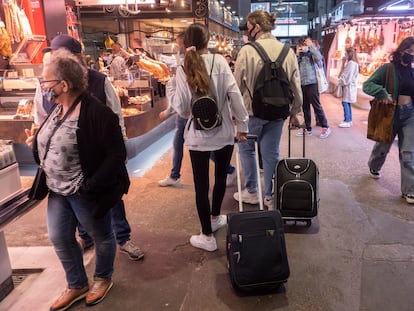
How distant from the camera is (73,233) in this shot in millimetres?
2455

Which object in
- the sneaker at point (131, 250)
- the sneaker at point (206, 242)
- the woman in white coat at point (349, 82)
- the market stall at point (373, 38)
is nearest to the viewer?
the sneaker at point (131, 250)

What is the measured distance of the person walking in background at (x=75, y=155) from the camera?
2166mm

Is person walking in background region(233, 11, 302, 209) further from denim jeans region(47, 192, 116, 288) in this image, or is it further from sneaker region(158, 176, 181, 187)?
denim jeans region(47, 192, 116, 288)

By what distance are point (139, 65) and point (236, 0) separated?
2047 cm

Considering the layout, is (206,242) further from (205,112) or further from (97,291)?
(205,112)

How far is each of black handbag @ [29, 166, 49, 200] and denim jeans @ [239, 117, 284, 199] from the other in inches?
76.3

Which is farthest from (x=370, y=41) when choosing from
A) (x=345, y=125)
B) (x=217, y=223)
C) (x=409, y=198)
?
(x=217, y=223)

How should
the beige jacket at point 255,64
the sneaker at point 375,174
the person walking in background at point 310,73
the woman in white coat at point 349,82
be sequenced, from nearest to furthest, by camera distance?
1. the beige jacket at point 255,64
2. the sneaker at point 375,174
3. the person walking in background at point 310,73
4. the woman in white coat at point 349,82

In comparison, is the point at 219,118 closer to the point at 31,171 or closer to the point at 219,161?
the point at 219,161

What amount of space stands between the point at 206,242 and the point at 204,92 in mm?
1214

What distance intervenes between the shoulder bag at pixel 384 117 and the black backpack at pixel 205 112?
2093 mm

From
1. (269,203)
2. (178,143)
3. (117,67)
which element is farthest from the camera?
(117,67)

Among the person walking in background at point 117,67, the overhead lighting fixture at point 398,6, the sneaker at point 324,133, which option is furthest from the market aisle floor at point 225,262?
the overhead lighting fixture at point 398,6

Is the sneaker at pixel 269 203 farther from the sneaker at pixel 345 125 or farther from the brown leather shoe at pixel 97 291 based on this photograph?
the sneaker at pixel 345 125
